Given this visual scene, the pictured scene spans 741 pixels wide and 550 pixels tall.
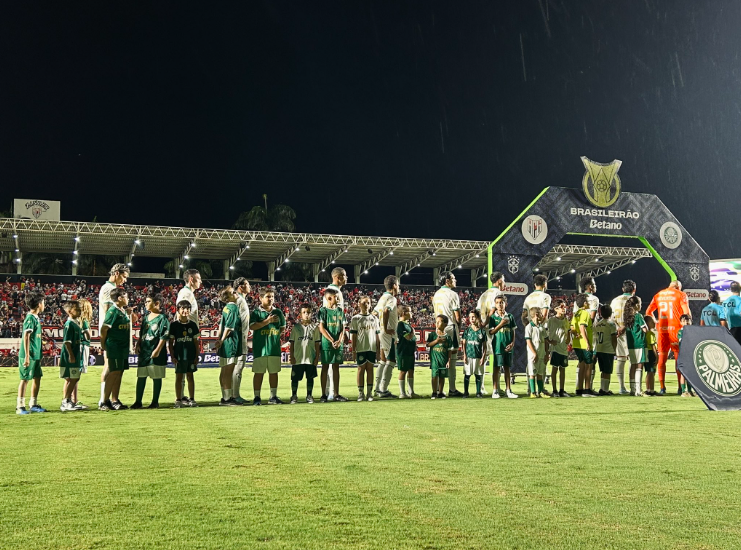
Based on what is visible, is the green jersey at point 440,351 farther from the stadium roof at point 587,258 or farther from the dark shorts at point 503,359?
the stadium roof at point 587,258

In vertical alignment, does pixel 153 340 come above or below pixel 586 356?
above

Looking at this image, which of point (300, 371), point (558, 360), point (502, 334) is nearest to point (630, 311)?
point (558, 360)

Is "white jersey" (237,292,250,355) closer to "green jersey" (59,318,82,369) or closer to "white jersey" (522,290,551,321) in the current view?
"green jersey" (59,318,82,369)

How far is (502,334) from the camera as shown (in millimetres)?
11148

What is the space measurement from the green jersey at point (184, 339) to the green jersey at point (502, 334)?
16.3ft

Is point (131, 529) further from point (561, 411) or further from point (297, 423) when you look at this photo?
point (561, 411)

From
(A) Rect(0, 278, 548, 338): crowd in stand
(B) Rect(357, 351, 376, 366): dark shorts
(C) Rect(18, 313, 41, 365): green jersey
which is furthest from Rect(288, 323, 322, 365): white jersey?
(A) Rect(0, 278, 548, 338): crowd in stand

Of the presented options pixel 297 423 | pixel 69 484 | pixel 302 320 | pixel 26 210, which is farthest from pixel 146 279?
pixel 69 484

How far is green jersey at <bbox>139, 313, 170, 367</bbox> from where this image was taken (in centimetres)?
938

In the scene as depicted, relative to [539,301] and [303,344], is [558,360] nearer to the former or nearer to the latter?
[539,301]

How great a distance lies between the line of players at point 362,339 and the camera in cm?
920

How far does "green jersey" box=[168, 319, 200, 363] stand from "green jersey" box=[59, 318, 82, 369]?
1234 mm

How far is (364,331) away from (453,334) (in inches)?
65.1

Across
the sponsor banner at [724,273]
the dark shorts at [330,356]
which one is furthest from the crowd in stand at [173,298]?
the dark shorts at [330,356]
